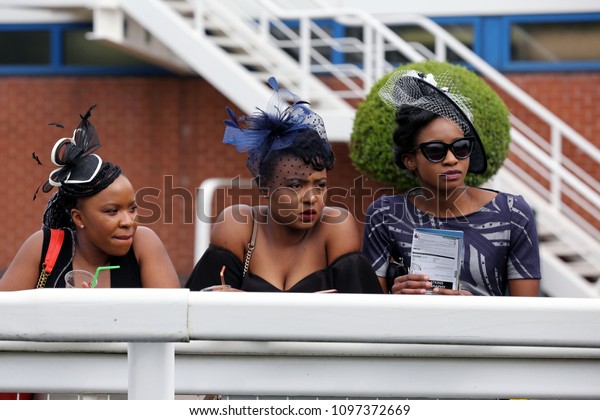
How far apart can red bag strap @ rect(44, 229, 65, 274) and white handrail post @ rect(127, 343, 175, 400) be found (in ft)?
5.55

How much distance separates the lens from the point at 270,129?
2783mm

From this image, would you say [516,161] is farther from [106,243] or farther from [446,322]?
[446,322]

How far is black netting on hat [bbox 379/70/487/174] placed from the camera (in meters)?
2.93

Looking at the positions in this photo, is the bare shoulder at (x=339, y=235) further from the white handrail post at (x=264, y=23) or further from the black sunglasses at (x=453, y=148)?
the white handrail post at (x=264, y=23)

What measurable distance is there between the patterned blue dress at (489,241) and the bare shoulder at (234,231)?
46cm

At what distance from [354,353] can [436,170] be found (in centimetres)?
163

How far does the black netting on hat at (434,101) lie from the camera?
9.61 feet

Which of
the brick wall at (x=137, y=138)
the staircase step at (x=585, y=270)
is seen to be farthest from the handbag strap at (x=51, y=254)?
the brick wall at (x=137, y=138)

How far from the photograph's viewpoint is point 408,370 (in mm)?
1365

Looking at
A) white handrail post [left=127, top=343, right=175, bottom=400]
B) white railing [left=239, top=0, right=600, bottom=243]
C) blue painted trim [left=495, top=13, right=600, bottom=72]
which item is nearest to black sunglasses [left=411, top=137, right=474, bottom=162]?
white handrail post [left=127, top=343, right=175, bottom=400]

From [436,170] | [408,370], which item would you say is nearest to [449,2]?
[436,170]

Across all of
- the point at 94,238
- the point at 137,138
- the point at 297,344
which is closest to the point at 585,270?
the point at 137,138

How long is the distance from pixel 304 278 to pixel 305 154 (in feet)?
1.24

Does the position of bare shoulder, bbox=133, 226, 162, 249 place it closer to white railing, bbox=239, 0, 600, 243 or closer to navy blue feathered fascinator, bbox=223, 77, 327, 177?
navy blue feathered fascinator, bbox=223, 77, 327, 177
